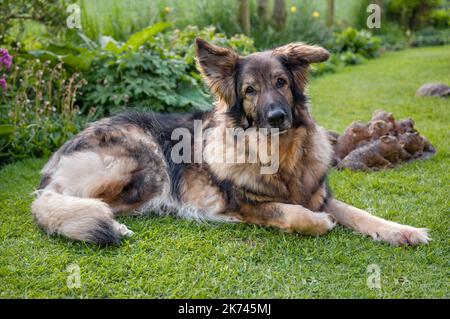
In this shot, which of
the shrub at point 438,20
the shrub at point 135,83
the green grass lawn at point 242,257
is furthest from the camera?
the shrub at point 438,20

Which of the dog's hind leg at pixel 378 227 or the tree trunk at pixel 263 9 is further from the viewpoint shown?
the tree trunk at pixel 263 9

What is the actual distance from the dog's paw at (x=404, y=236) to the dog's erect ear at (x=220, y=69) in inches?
64.8

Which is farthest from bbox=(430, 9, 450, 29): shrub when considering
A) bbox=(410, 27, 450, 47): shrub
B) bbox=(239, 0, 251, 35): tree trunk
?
bbox=(239, 0, 251, 35): tree trunk

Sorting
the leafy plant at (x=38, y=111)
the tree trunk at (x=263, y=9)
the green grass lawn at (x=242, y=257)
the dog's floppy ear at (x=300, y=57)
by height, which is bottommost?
the green grass lawn at (x=242, y=257)

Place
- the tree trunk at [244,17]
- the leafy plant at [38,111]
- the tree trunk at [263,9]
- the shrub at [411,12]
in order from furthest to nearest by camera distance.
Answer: the shrub at [411,12]
the tree trunk at [263,9]
the tree trunk at [244,17]
the leafy plant at [38,111]

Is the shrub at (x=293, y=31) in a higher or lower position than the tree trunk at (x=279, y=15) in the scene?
lower

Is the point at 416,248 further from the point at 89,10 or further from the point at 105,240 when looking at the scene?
the point at 89,10

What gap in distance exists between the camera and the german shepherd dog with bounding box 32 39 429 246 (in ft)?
12.3

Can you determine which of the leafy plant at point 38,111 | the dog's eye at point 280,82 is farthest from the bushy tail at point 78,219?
the leafy plant at point 38,111

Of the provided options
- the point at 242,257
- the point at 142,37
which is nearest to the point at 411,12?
the point at 142,37

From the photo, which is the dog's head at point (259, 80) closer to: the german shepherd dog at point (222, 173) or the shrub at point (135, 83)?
the german shepherd dog at point (222, 173)

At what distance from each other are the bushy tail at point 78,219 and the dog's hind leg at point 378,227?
6.03ft

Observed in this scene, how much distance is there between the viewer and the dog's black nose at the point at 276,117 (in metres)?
3.70

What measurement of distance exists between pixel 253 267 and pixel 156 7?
30.7ft
